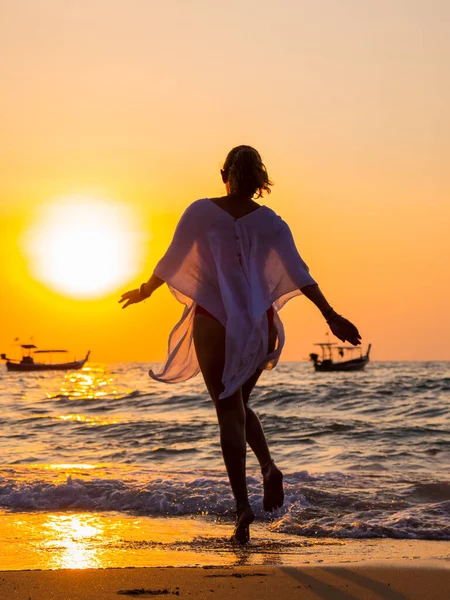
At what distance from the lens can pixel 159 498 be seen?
6.32 m

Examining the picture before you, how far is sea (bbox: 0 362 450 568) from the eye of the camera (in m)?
4.97

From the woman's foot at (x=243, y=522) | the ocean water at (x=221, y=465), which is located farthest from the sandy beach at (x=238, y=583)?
the ocean water at (x=221, y=465)

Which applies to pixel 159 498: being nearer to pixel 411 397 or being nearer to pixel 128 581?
pixel 128 581

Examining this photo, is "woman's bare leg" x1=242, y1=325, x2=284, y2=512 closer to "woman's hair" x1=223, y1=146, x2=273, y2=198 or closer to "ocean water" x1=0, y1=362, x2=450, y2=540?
"woman's hair" x1=223, y1=146, x2=273, y2=198

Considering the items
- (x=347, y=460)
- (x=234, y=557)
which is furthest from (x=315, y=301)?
(x=347, y=460)

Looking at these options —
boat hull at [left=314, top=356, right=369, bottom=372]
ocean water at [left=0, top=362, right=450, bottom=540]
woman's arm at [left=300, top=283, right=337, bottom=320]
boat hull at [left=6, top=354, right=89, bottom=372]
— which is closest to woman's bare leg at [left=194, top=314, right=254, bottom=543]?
woman's arm at [left=300, top=283, right=337, bottom=320]

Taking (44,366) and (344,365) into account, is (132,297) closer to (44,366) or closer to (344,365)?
(344,365)

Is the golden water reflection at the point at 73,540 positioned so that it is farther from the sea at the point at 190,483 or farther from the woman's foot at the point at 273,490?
the woman's foot at the point at 273,490

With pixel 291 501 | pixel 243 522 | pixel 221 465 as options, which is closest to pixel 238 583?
pixel 243 522

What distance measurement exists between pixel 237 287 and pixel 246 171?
592 millimetres

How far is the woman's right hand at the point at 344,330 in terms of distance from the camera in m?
3.79

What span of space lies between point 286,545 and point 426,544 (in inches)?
34.2

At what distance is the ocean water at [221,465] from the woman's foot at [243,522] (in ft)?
2.91

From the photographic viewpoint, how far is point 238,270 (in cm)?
413
